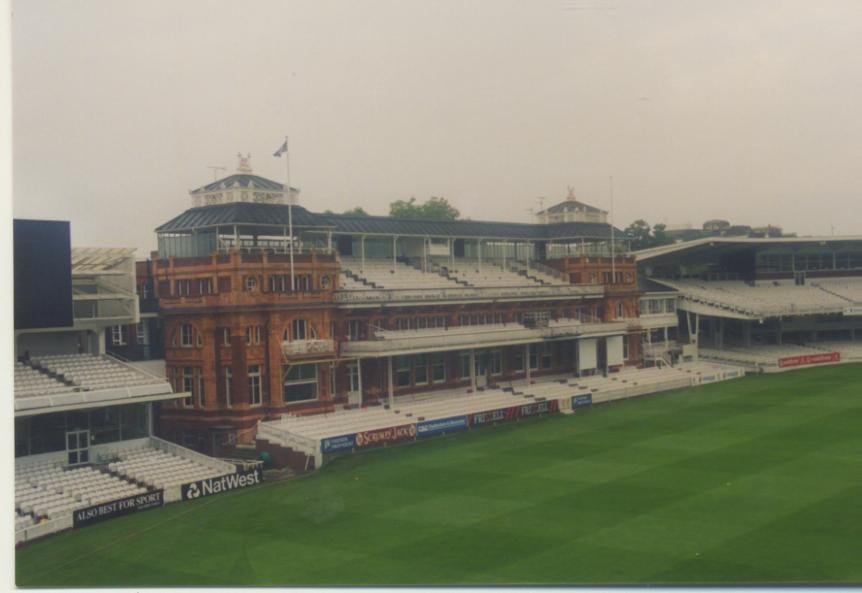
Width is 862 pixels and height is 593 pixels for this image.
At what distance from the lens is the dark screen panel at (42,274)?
20281 mm

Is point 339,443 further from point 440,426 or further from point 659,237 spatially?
point 659,237

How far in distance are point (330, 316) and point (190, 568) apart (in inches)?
458

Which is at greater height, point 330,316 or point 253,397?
point 330,316

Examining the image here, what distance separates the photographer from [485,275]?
3409 cm

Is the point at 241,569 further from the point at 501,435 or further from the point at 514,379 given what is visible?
the point at 514,379

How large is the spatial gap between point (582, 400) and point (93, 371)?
16061 mm

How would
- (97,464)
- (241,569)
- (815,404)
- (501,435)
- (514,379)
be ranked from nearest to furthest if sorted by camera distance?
(241,569)
(97,464)
(501,435)
(815,404)
(514,379)

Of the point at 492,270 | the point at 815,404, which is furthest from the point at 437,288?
the point at 815,404

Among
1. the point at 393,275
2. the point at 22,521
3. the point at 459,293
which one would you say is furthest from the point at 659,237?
the point at 22,521

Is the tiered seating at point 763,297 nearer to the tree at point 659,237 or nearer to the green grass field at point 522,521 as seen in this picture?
the tree at point 659,237

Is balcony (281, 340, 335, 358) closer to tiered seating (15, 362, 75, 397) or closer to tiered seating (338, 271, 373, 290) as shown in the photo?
tiered seating (338, 271, 373, 290)

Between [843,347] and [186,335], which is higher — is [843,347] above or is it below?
below

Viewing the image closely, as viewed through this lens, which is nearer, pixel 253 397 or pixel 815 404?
pixel 253 397

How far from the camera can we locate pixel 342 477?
2223 cm
